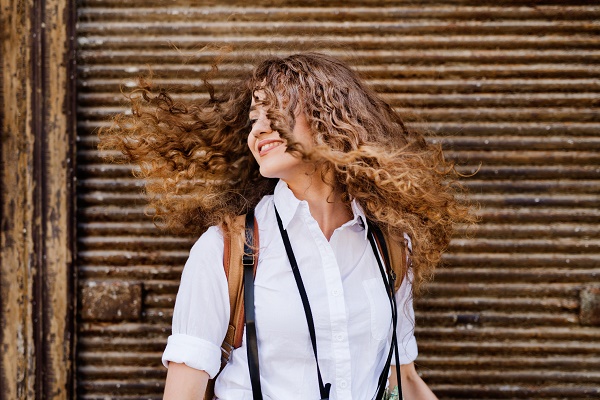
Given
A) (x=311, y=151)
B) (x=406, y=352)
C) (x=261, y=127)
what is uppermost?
(x=261, y=127)

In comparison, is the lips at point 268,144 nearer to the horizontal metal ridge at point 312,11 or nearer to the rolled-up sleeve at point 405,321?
the rolled-up sleeve at point 405,321

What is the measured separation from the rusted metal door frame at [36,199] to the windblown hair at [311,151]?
50 cm

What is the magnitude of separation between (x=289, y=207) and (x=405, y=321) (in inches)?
28.2

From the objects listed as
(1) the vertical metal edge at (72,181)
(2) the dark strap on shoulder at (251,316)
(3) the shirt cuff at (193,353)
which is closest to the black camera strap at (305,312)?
(2) the dark strap on shoulder at (251,316)

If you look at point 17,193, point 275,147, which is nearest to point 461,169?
point 275,147

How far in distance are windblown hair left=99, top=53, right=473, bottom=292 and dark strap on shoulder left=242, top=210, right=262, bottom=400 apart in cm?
16

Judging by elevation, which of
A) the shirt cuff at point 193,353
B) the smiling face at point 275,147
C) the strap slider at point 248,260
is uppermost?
the smiling face at point 275,147

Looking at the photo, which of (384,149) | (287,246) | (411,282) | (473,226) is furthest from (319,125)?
(473,226)

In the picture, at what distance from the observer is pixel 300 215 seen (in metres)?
1.88

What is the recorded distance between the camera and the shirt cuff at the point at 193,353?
165 cm

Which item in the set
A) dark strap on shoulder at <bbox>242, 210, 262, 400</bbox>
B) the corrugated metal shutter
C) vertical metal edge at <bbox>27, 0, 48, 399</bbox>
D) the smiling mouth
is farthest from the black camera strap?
vertical metal edge at <bbox>27, 0, 48, 399</bbox>

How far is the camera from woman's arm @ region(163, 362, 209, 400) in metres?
1.65

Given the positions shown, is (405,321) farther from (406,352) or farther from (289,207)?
(289,207)

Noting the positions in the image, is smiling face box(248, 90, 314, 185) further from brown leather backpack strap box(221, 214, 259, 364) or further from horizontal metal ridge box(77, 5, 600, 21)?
horizontal metal ridge box(77, 5, 600, 21)
